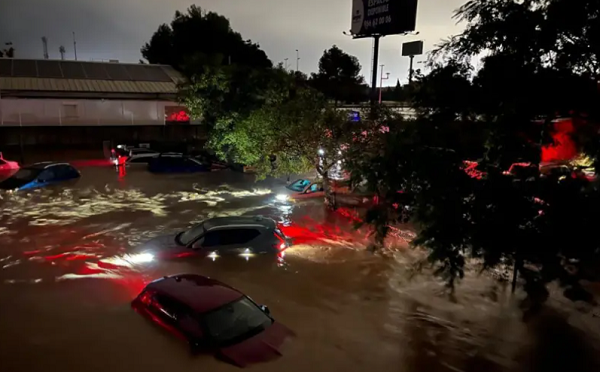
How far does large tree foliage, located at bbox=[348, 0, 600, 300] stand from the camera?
5543 mm

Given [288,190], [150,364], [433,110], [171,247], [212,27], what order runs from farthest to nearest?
[212,27]
[288,190]
[171,247]
[150,364]
[433,110]

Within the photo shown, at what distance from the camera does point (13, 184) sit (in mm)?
20531

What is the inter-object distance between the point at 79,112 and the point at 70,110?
0.59m

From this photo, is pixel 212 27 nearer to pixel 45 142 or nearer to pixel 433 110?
pixel 45 142

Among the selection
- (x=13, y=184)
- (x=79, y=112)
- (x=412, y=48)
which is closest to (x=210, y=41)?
(x=79, y=112)

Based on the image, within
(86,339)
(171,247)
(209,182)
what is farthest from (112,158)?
(86,339)

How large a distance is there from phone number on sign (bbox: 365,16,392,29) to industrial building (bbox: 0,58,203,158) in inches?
588

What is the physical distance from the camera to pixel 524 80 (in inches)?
239

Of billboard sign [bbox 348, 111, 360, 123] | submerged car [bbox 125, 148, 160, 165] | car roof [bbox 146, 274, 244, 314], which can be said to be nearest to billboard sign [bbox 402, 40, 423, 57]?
billboard sign [bbox 348, 111, 360, 123]

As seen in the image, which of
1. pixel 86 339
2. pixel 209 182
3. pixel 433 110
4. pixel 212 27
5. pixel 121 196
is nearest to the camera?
pixel 433 110

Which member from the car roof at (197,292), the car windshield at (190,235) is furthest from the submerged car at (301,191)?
the car roof at (197,292)

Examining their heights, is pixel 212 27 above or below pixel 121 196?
above

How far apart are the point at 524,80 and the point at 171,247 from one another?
33.7 feet

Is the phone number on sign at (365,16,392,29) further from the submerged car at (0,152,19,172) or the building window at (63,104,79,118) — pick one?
the submerged car at (0,152,19,172)
